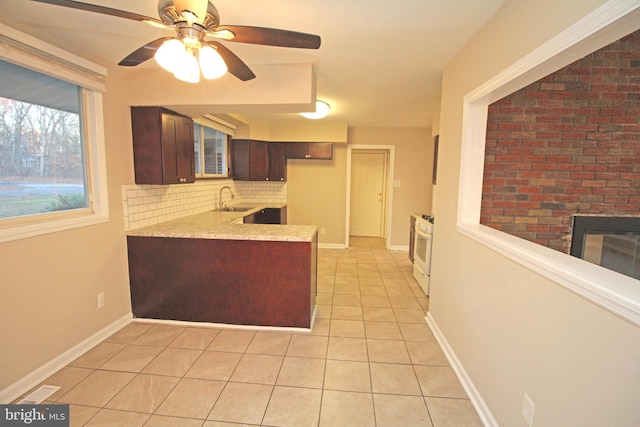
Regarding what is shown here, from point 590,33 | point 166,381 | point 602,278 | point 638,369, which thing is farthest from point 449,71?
point 166,381

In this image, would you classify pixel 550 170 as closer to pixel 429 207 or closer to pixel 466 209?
pixel 466 209

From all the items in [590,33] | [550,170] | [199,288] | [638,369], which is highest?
[590,33]

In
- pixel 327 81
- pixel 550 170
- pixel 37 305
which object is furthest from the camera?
pixel 327 81

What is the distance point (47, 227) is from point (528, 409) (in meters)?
3.08

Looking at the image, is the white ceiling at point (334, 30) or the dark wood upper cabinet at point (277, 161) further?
the dark wood upper cabinet at point (277, 161)

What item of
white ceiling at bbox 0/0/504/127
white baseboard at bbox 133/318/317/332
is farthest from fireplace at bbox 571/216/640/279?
white baseboard at bbox 133/318/317/332

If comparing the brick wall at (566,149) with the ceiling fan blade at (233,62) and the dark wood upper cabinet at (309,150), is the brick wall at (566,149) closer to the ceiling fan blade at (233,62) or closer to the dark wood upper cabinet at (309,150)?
the ceiling fan blade at (233,62)

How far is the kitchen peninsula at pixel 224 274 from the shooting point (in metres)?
2.59

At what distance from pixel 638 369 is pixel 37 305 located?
10.2 ft

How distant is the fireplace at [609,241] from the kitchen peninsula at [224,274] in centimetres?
225

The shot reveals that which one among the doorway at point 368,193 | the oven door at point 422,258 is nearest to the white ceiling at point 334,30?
the oven door at point 422,258

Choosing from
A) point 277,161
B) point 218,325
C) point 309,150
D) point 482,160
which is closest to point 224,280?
point 218,325

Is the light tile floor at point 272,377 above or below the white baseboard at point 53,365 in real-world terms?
below

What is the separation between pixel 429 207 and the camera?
551cm
